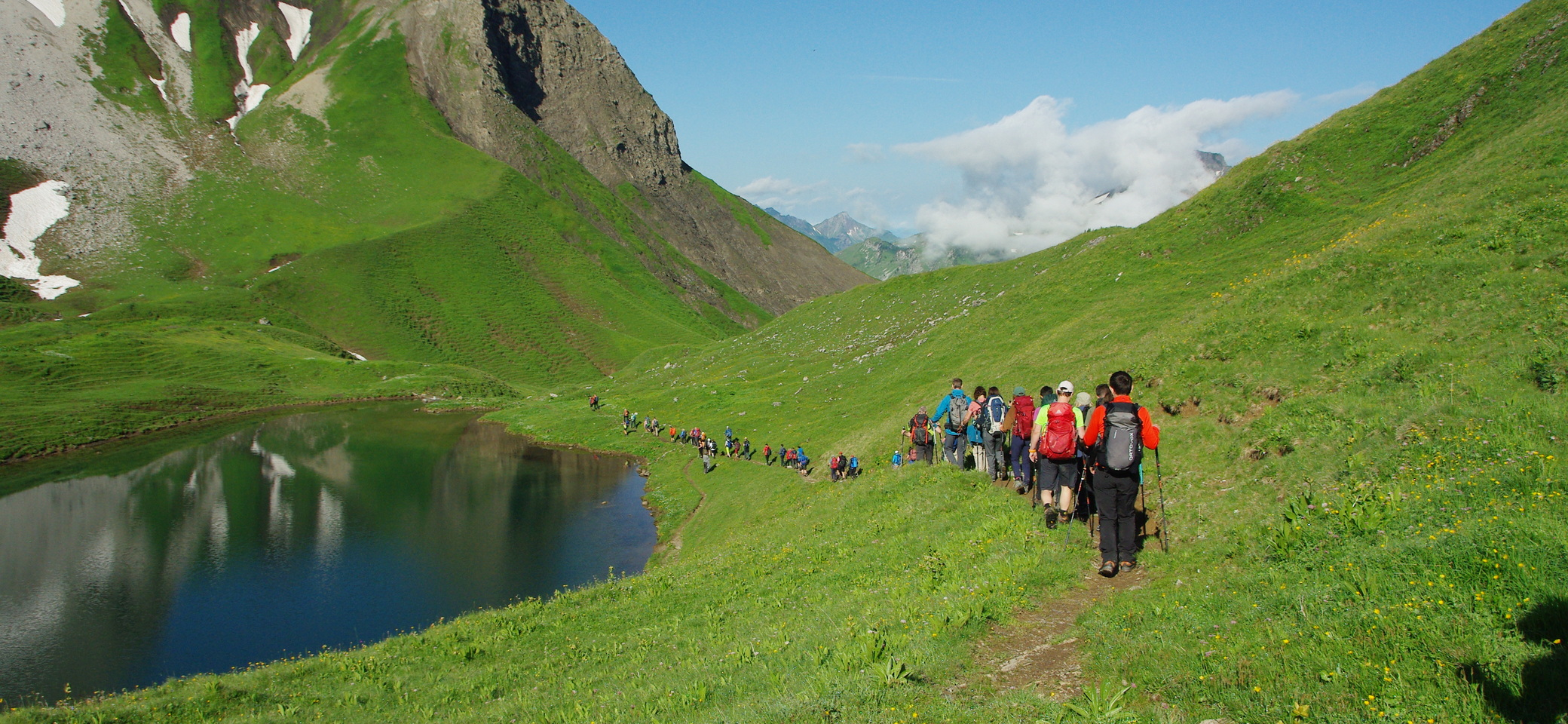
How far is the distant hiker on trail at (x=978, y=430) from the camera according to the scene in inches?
864

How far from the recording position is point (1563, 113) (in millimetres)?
25781

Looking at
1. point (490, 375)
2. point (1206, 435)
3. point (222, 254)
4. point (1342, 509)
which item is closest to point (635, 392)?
point (490, 375)

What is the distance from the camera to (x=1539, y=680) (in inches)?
247

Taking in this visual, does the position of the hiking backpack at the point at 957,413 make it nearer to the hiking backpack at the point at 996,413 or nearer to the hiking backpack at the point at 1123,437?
the hiking backpack at the point at 996,413

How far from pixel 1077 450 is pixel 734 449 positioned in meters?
41.4

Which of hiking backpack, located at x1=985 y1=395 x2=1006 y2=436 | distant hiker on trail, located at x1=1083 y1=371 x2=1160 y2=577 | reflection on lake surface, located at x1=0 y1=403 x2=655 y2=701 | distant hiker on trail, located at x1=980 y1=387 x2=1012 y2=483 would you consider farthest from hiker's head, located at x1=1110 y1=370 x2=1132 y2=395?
reflection on lake surface, located at x1=0 y1=403 x2=655 y2=701

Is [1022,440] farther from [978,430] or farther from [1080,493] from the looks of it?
[978,430]

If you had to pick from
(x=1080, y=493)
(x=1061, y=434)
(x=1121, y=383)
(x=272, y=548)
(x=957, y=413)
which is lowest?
(x=272, y=548)

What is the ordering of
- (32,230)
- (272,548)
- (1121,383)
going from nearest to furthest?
(1121,383) → (272,548) → (32,230)

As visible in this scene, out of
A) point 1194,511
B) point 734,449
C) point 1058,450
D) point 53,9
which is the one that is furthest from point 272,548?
point 53,9

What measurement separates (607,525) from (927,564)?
35877mm

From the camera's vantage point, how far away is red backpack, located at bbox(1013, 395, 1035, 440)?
18.8 meters

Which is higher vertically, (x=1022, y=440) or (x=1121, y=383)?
(x=1121, y=383)

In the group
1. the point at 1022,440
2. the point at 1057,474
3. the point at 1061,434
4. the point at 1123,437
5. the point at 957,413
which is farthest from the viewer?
the point at 957,413
